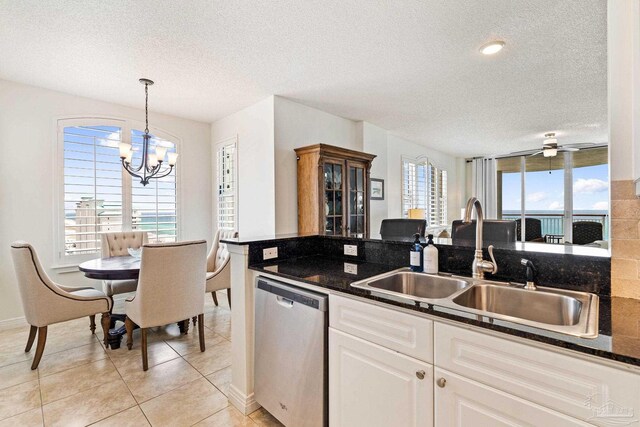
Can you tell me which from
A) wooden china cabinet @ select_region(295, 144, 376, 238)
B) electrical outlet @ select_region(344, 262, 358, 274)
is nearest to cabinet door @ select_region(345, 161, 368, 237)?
wooden china cabinet @ select_region(295, 144, 376, 238)

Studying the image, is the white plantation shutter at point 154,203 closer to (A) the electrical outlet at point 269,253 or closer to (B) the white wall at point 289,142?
(B) the white wall at point 289,142

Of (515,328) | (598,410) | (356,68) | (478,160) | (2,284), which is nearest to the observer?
(598,410)

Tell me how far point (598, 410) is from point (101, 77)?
4.31 meters

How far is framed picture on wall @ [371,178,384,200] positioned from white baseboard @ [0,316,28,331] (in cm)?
481

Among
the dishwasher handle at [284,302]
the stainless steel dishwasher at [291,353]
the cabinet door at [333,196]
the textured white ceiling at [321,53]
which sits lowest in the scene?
the stainless steel dishwasher at [291,353]

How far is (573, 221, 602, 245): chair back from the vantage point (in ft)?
18.5

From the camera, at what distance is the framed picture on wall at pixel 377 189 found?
5.04m

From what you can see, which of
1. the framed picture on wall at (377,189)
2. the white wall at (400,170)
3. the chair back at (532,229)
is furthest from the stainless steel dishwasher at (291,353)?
the chair back at (532,229)

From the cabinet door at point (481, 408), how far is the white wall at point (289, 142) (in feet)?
9.56

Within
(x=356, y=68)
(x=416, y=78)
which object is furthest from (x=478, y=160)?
(x=356, y=68)

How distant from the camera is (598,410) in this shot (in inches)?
30.8

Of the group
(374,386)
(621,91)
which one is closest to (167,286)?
(374,386)

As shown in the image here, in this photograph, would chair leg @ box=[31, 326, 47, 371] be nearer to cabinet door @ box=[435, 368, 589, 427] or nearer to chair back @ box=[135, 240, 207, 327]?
chair back @ box=[135, 240, 207, 327]

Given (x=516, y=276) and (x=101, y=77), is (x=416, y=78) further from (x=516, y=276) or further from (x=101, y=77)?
(x=101, y=77)
